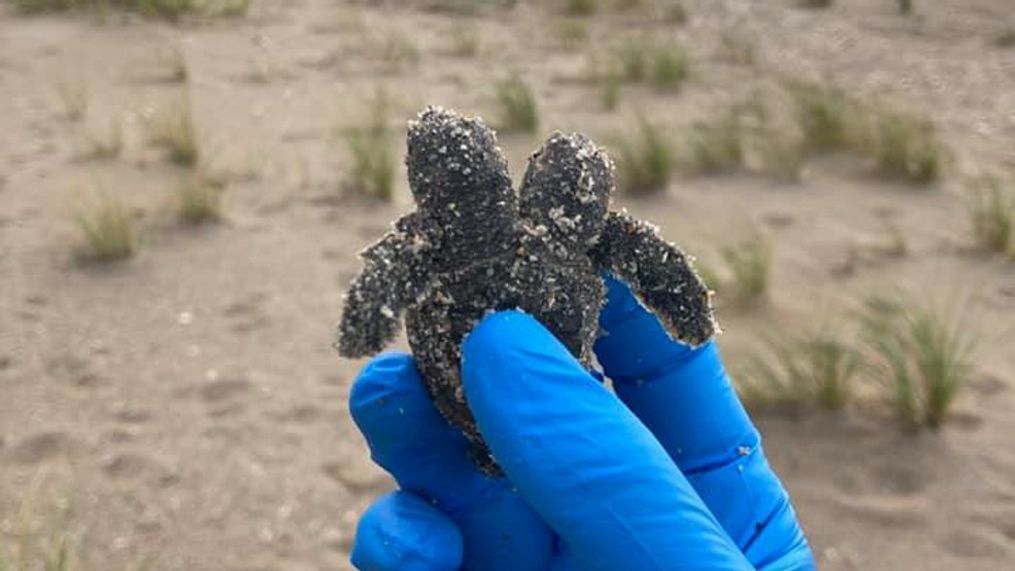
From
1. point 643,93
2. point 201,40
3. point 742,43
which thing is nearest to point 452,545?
point 643,93

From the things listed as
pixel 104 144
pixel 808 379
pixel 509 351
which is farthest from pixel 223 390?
pixel 509 351

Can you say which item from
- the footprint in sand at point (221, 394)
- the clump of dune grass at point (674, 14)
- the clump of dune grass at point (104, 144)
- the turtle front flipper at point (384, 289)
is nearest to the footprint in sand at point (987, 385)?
the footprint in sand at point (221, 394)

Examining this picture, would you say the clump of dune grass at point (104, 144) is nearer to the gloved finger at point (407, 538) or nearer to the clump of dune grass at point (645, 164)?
the clump of dune grass at point (645, 164)

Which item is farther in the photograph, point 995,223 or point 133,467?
point 995,223

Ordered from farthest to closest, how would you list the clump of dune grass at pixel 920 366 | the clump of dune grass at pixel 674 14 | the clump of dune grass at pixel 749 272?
the clump of dune grass at pixel 674 14 → the clump of dune grass at pixel 749 272 → the clump of dune grass at pixel 920 366

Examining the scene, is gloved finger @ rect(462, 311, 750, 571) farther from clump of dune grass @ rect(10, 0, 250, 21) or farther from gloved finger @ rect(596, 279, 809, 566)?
clump of dune grass @ rect(10, 0, 250, 21)

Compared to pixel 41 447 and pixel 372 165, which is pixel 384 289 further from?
pixel 372 165

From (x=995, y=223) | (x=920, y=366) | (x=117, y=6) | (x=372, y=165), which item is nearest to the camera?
(x=920, y=366)
